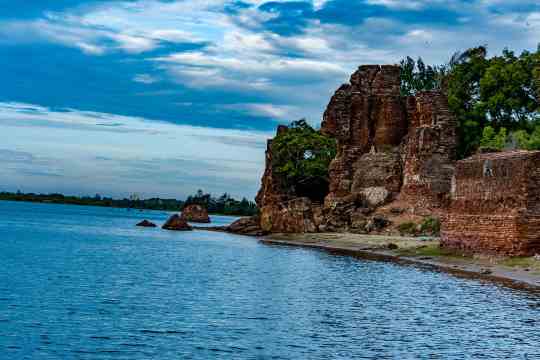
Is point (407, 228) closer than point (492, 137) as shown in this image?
Yes

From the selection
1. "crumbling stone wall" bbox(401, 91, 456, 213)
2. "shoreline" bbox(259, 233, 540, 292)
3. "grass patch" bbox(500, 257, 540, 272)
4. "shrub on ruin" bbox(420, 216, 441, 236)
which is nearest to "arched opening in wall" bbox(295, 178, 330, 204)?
"shoreline" bbox(259, 233, 540, 292)

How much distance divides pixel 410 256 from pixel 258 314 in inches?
860

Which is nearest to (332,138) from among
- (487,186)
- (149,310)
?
(487,186)

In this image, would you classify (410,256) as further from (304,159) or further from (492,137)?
(304,159)

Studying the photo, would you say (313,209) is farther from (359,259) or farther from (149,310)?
(149,310)

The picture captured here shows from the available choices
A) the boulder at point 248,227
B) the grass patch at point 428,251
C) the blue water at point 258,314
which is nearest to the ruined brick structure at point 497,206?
the grass patch at point 428,251

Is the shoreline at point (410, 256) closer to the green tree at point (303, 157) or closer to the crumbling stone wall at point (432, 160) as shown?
the crumbling stone wall at point (432, 160)

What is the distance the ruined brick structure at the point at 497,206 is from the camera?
112 feet

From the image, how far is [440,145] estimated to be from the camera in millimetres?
59219

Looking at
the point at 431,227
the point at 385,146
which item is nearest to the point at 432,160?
the point at 431,227

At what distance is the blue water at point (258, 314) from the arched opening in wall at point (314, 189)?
134 ft

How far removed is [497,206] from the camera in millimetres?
36031

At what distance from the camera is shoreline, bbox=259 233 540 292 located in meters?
31.0

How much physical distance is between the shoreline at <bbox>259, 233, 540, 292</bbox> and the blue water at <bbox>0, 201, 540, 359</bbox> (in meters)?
1.33
